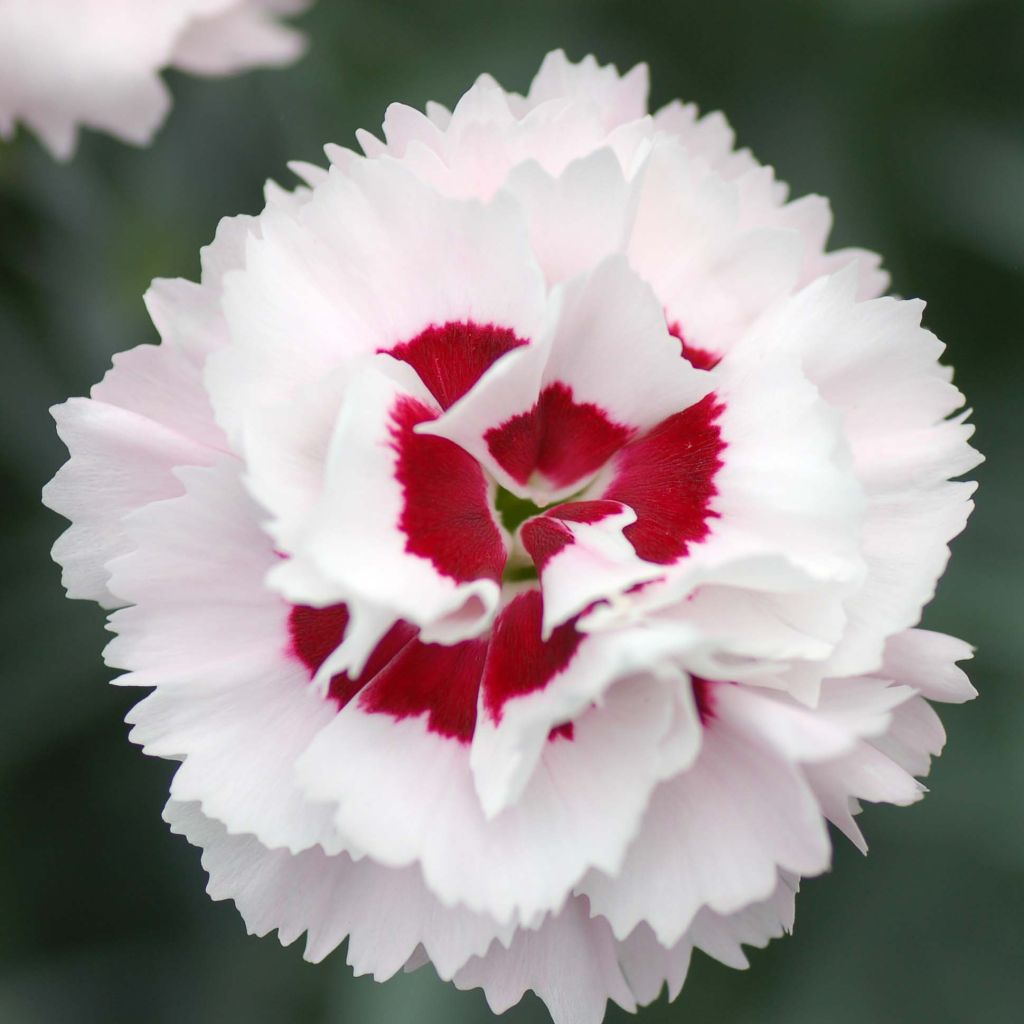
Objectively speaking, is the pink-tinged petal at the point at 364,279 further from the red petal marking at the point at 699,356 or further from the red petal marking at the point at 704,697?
the red petal marking at the point at 704,697

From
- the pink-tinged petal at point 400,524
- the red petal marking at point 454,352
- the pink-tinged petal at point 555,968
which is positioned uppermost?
the red petal marking at point 454,352

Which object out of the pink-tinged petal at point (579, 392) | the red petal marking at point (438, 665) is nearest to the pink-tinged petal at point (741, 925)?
the red petal marking at point (438, 665)

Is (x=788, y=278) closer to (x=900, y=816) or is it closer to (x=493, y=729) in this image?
(x=493, y=729)

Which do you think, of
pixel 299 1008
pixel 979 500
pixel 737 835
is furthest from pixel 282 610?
pixel 979 500

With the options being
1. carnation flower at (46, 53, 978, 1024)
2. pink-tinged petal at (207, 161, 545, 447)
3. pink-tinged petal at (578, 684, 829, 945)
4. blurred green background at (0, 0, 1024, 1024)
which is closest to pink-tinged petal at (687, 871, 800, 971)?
carnation flower at (46, 53, 978, 1024)

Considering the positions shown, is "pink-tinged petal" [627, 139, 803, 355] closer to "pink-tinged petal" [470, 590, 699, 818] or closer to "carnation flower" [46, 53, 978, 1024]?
"carnation flower" [46, 53, 978, 1024]

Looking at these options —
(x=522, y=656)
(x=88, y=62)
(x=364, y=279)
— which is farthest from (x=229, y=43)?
(x=522, y=656)

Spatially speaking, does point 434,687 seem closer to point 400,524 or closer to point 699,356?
point 400,524
